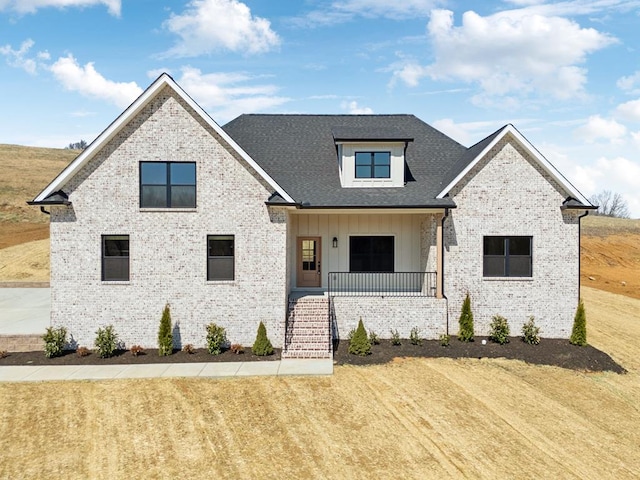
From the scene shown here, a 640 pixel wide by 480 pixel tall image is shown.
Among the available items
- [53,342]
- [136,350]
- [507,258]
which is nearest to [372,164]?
[507,258]

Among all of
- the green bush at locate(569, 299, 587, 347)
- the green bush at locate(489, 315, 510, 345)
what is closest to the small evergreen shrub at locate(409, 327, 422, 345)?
the green bush at locate(489, 315, 510, 345)

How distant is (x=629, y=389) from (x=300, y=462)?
34.4 feet

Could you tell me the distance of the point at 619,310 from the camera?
2242cm

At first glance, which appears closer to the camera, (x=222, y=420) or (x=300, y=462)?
(x=300, y=462)

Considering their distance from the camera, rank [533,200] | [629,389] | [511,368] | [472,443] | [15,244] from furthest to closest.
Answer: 1. [15,244]
2. [533,200]
3. [511,368]
4. [629,389]
5. [472,443]

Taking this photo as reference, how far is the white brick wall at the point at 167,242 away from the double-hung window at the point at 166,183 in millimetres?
258

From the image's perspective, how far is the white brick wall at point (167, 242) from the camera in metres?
14.1

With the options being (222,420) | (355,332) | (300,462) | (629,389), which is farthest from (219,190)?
(629,389)

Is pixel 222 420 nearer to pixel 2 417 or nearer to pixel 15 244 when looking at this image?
pixel 2 417

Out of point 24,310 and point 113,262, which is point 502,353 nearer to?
point 113,262

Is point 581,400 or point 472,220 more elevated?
point 472,220

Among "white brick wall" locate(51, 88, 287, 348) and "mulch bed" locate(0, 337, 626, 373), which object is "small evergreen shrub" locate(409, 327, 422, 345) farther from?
"white brick wall" locate(51, 88, 287, 348)

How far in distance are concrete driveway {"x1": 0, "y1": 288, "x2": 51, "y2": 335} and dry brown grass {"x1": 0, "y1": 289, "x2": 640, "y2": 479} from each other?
196 inches

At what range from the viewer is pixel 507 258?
15703mm
